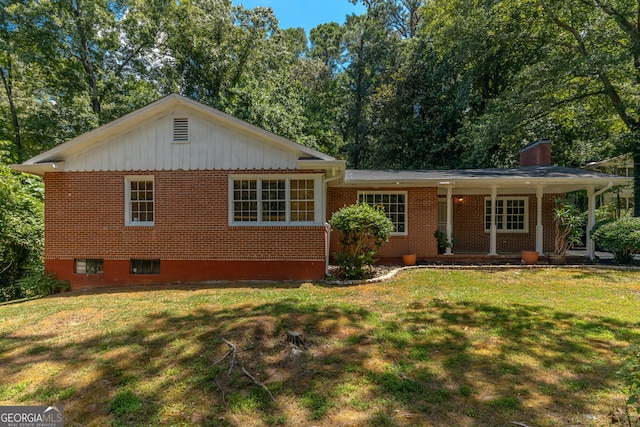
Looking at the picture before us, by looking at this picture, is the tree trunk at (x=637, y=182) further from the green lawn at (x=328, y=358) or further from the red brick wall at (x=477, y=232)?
the green lawn at (x=328, y=358)

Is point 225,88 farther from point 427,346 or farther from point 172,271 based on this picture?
point 427,346

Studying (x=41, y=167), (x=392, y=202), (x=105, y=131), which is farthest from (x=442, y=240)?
(x=41, y=167)

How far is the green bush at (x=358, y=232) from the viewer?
8344 millimetres

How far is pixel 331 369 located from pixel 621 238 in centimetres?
1103

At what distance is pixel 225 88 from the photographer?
808 inches

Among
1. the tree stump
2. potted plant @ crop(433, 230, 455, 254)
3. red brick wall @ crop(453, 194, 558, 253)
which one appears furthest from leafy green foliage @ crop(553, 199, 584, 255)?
the tree stump

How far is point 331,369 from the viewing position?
3.76 metres

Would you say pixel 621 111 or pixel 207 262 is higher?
pixel 621 111

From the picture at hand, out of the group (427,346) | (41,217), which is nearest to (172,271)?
(41,217)

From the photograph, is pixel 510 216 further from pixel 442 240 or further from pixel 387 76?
pixel 387 76

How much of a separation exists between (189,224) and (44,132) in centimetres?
1561

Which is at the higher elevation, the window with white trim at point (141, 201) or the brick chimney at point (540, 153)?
the brick chimney at point (540, 153)

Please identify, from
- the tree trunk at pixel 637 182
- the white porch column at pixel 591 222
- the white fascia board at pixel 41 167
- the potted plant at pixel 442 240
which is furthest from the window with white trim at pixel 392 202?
the tree trunk at pixel 637 182

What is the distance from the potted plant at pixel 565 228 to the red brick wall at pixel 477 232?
73.0 inches
